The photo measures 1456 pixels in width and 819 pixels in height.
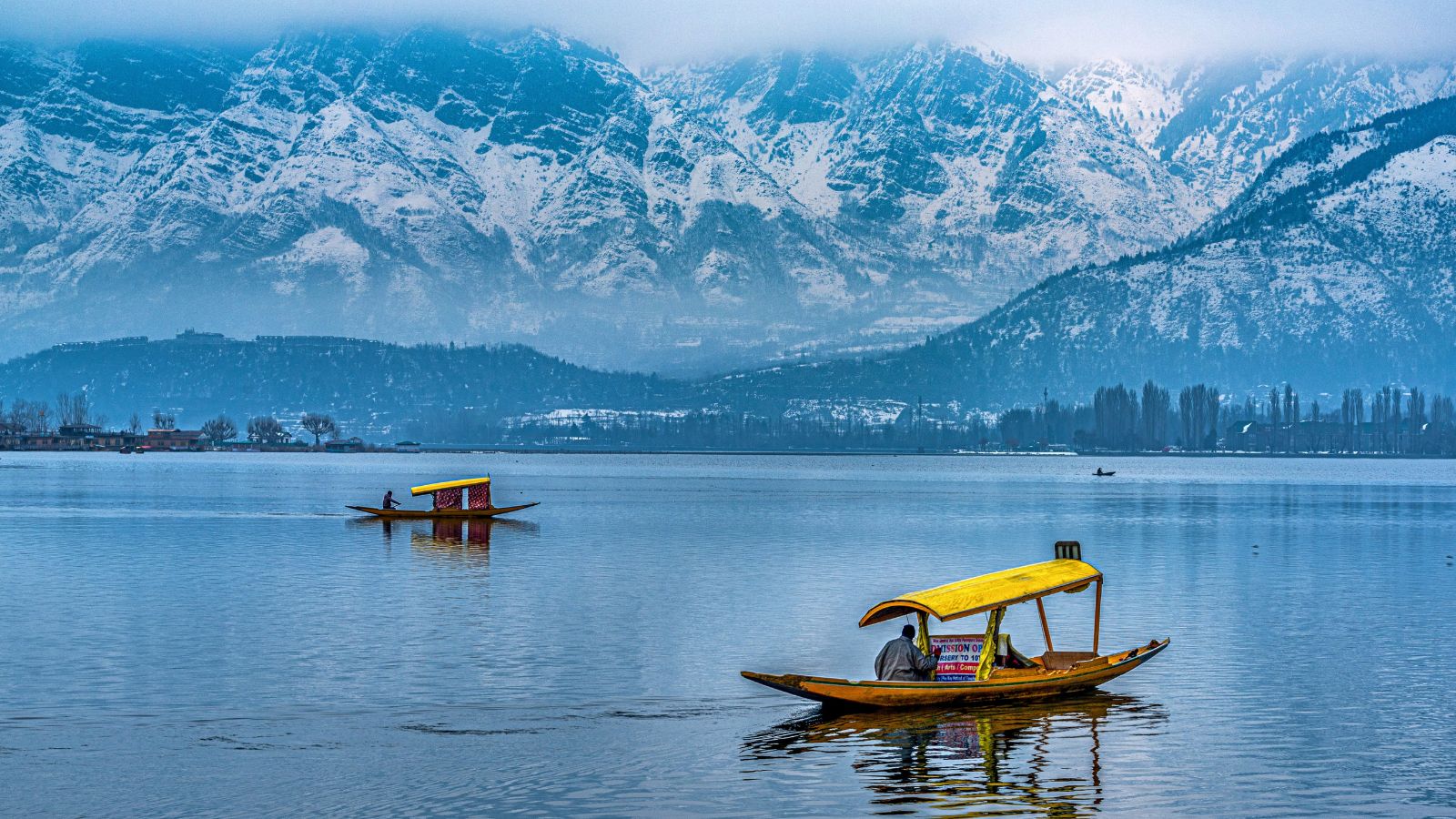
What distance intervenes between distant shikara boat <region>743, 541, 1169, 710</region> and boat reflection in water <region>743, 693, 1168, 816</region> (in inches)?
25.8

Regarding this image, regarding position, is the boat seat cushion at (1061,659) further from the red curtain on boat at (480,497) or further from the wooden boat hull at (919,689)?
the red curtain on boat at (480,497)

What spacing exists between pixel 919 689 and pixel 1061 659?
28.1 ft

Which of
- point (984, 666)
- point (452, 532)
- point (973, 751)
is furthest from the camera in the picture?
point (452, 532)

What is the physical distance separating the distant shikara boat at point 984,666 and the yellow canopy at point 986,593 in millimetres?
31

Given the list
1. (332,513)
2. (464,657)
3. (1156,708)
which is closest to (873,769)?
(1156,708)

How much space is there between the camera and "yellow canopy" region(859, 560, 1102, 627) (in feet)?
191

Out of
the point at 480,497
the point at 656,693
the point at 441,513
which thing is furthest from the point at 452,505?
the point at 656,693

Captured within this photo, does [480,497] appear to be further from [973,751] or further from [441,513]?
[973,751]

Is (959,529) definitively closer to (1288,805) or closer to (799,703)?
(799,703)

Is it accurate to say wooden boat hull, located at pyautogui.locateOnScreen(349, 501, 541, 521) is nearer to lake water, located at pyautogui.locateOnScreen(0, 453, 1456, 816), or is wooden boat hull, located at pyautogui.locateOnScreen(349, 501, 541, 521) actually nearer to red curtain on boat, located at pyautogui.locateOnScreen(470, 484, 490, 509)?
red curtain on boat, located at pyautogui.locateOnScreen(470, 484, 490, 509)

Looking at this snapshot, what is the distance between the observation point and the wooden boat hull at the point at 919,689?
5641 cm

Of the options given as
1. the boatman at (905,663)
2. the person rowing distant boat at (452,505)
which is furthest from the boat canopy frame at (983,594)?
the person rowing distant boat at (452,505)

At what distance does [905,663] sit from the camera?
5738cm

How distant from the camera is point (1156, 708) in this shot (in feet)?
197
